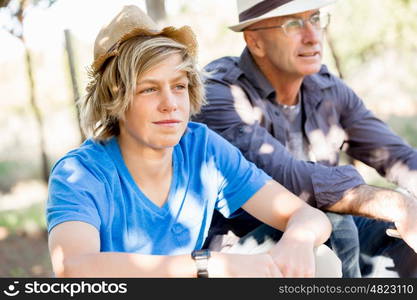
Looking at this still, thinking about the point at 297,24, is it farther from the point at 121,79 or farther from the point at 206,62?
the point at 206,62

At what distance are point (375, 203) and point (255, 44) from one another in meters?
1.25

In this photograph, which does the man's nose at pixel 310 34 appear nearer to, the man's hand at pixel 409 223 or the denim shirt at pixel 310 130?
the denim shirt at pixel 310 130

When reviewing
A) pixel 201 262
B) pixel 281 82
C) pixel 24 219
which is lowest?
pixel 24 219

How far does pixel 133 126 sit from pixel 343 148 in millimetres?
1837

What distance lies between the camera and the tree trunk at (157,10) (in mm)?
4285

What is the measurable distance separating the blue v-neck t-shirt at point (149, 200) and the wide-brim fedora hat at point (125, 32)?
0.39m

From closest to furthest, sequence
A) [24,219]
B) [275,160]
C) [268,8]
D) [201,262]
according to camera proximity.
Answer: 1. [201,262]
2. [275,160]
3. [268,8]
4. [24,219]

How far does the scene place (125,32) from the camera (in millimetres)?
2662

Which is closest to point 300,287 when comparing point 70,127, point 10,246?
point 10,246

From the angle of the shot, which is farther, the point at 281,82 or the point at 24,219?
the point at 24,219

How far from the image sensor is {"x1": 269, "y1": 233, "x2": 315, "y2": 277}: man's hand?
2.63 m

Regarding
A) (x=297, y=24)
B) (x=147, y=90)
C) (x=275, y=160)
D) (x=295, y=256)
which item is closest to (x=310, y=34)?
(x=297, y=24)

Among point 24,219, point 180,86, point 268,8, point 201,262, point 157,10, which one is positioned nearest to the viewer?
point 201,262

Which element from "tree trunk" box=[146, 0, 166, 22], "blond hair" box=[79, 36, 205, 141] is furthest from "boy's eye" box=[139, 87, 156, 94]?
"tree trunk" box=[146, 0, 166, 22]
